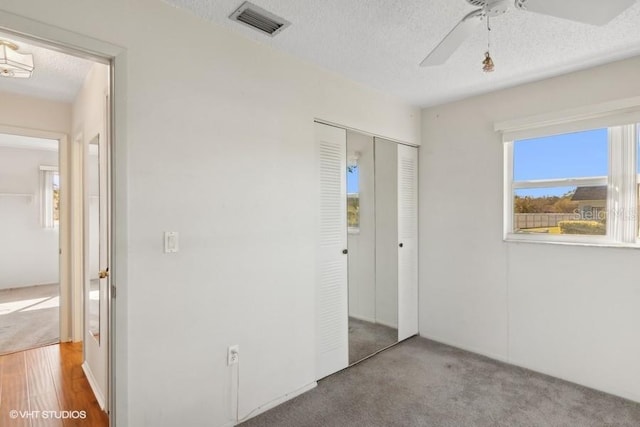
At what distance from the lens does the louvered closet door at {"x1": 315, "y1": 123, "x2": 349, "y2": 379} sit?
2.60 metres

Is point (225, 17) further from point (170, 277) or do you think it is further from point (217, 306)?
point (217, 306)

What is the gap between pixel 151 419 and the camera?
1.71m

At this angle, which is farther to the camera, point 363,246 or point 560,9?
point 363,246

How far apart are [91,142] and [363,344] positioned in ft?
9.41

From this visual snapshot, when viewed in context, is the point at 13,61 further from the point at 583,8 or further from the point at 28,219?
the point at 28,219

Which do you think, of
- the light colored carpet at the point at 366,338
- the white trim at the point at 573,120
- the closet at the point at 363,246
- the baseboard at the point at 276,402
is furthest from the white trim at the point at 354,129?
the baseboard at the point at 276,402

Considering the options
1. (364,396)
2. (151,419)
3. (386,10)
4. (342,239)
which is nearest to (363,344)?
(364,396)

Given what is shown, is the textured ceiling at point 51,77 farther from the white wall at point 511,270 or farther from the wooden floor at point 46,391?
the white wall at point 511,270

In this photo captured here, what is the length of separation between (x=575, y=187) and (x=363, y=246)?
1.75 metres

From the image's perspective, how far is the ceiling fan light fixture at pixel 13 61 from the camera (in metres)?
2.14

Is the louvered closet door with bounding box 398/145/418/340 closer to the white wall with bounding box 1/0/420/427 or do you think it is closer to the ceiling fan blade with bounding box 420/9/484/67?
the white wall with bounding box 1/0/420/427

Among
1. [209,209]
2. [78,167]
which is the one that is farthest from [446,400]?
[78,167]

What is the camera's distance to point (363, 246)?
9.81 ft

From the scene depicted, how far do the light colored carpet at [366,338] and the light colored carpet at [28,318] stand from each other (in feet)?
9.96
